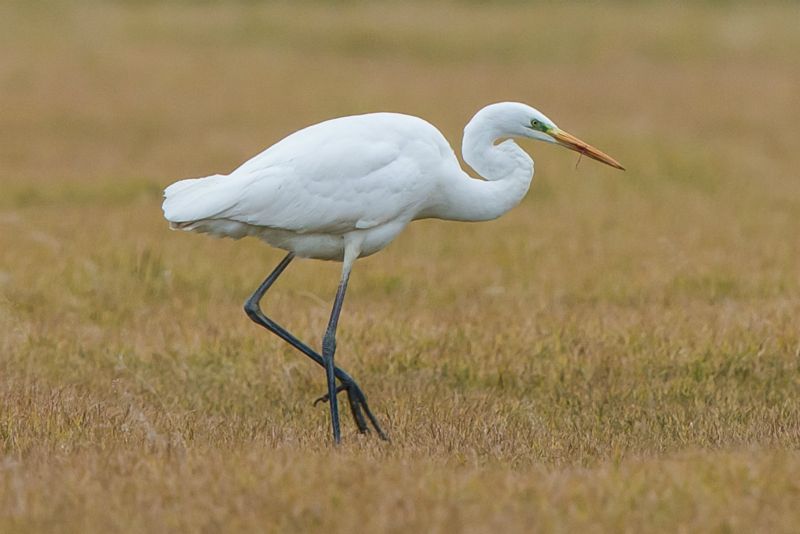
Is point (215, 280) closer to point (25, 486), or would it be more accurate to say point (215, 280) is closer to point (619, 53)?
point (25, 486)

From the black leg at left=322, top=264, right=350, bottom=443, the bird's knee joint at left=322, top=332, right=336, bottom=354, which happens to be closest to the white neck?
the black leg at left=322, top=264, right=350, bottom=443

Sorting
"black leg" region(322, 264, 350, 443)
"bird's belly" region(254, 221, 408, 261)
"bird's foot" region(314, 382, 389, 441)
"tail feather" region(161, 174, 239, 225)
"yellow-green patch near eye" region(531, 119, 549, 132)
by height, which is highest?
"yellow-green patch near eye" region(531, 119, 549, 132)

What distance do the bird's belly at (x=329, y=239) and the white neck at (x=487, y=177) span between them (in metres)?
0.26

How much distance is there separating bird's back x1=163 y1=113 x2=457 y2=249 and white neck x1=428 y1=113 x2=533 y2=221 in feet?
0.62

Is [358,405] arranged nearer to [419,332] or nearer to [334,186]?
[334,186]

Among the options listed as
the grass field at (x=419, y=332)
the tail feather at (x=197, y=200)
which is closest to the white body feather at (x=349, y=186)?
the tail feather at (x=197, y=200)

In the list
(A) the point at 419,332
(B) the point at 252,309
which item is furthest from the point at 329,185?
(A) the point at 419,332

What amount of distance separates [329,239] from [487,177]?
2.46 ft

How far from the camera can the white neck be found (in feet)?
19.5

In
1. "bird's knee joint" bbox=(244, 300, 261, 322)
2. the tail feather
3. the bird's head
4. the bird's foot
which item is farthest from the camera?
"bird's knee joint" bbox=(244, 300, 261, 322)

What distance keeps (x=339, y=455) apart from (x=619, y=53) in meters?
18.6

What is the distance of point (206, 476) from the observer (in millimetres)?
4332

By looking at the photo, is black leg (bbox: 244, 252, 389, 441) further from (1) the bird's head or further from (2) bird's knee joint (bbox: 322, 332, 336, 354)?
(1) the bird's head

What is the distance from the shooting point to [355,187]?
5.75m
